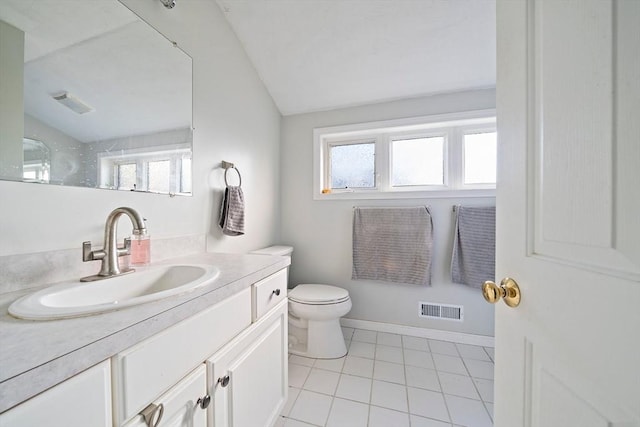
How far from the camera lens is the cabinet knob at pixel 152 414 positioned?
1.58 feet

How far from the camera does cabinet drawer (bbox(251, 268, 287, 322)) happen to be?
2.86ft

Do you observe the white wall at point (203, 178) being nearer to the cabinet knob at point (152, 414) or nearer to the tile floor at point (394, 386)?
the cabinet knob at point (152, 414)

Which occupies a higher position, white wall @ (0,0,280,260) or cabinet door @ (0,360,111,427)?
white wall @ (0,0,280,260)

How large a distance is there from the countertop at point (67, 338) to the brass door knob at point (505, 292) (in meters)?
0.71

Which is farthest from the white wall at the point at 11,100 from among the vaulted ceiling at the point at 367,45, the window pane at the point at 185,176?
the vaulted ceiling at the point at 367,45

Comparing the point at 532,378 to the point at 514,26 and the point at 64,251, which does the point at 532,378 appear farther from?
the point at 64,251

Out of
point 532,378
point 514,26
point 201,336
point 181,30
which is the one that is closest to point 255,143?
point 181,30

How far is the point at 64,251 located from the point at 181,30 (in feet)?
3.73

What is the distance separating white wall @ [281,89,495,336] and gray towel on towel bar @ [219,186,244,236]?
78 centimetres

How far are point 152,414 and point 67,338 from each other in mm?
244

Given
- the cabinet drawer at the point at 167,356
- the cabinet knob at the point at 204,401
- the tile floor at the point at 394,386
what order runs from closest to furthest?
the cabinet drawer at the point at 167,356
the cabinet knob at the point at 204,401
the tile floor at the point at 394,386

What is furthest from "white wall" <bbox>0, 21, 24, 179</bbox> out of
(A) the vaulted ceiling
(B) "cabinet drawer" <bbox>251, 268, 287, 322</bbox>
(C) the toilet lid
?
(C) the toilet lid

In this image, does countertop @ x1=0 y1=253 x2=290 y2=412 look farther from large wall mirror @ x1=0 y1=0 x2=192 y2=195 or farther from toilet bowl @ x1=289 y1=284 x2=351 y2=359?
toilet bowl @ x1=289 y1=284 x2=351 y2=359

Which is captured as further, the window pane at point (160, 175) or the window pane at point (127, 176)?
the window pane at point (160, 175)
